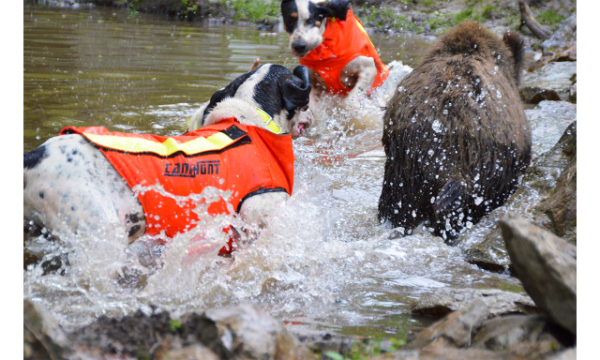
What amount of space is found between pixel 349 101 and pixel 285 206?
393 cm

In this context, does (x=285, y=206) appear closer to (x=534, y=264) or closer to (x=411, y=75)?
(x=411, y=75)

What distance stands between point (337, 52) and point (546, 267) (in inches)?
218

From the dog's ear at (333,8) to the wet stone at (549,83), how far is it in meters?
2.79

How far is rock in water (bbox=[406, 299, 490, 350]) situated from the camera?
6.28 feet

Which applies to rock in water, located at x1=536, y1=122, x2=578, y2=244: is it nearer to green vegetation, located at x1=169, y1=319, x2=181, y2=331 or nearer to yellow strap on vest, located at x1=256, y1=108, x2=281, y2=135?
yellow strap on vest, located at x1=256, y1=108, x2=281, y2=135

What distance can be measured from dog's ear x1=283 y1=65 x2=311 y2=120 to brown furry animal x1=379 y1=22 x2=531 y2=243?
2.18 feet

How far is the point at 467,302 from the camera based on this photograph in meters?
2.40

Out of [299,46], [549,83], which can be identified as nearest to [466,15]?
[549,83]

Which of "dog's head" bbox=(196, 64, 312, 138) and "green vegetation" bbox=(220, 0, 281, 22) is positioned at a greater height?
"green vegetation" bbox=(220, 0, 281, 22)

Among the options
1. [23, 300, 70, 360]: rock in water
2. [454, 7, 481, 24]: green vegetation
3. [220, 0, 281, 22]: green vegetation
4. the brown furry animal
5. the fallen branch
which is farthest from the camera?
[220, 0, 281, 22]: green vegetation

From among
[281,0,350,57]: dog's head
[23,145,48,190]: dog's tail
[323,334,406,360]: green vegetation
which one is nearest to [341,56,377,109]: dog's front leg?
[281,0,350,57]: dog's head

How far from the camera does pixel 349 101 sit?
23.0 ft

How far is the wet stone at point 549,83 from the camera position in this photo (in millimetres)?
7223

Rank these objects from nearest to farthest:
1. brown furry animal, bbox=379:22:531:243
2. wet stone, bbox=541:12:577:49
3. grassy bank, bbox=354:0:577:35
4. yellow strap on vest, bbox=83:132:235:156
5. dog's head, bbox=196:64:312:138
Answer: yellow strap on vest, bbox=83:132:235:156 → brown furry animal, bbox=379:22:531:243 → dog's head, bbox=196:64:312:138 → wet stone, bbox=541:12:577:49 → grassy bank, bbox=354:0:577:35
